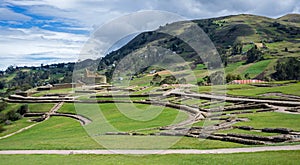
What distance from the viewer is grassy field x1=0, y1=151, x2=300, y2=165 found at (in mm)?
18922

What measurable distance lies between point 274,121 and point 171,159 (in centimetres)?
1583

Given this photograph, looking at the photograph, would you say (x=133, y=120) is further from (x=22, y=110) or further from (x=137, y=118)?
(x=22, y=110)

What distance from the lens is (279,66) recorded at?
120 meters

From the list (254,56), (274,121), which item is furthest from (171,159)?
(254,56)

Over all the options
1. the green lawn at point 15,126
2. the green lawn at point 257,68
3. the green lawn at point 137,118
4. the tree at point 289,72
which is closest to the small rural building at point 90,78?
the green lawn at point 257,68

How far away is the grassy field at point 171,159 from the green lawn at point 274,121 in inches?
339

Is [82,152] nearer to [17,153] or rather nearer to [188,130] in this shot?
[17,153]

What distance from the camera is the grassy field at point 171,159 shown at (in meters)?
18.9

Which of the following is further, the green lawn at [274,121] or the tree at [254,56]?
the tree at [254,56]

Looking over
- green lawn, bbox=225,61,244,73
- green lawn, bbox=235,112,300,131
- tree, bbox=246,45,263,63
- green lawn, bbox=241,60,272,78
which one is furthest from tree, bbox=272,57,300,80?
green lawn, bbox=235,112,300,131

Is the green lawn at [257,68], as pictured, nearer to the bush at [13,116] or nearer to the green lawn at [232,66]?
the green lawn at [232,66]

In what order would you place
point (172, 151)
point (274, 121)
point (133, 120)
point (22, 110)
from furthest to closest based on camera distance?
point (22, 110), point (133, 120), point (274, 121), point (172, 151)

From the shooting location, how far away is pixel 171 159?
21.1m

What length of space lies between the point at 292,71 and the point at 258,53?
58.1 metres
